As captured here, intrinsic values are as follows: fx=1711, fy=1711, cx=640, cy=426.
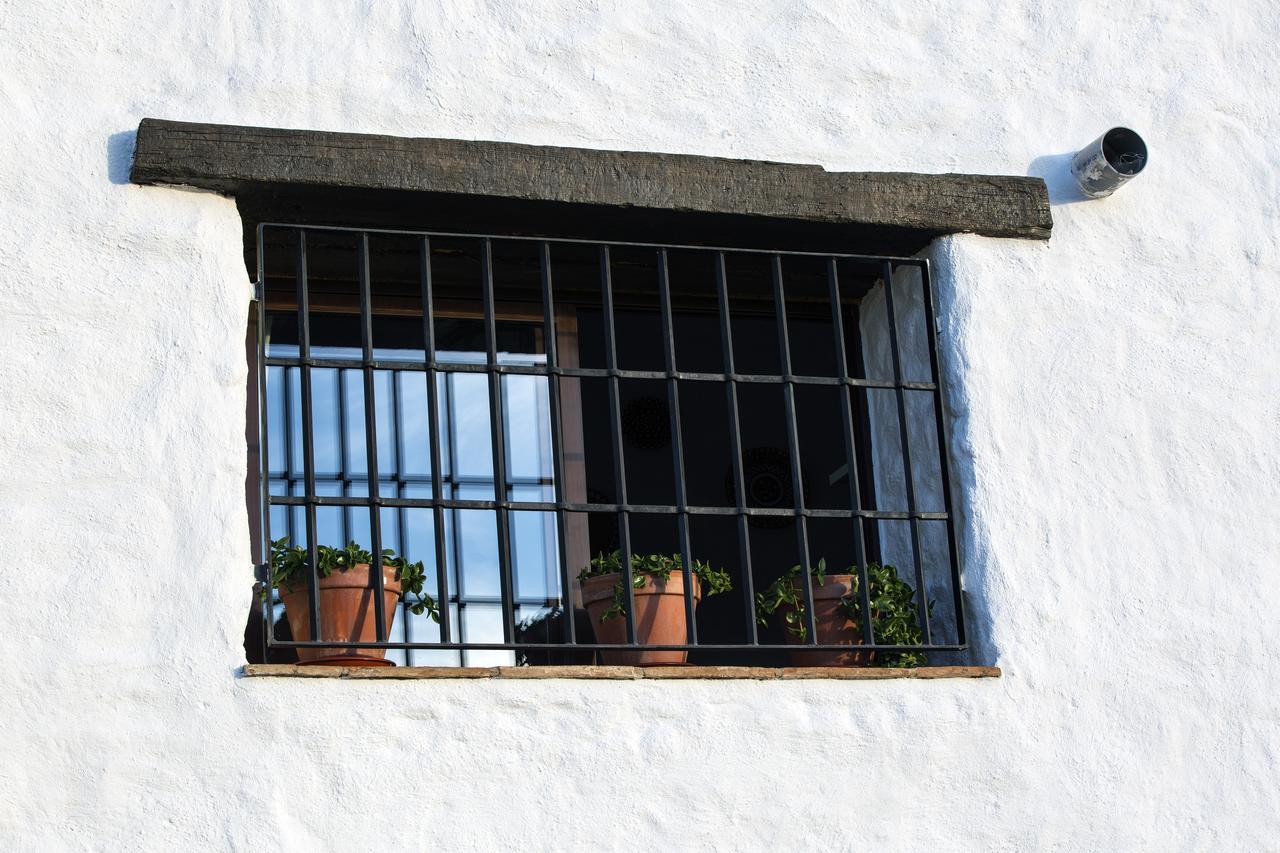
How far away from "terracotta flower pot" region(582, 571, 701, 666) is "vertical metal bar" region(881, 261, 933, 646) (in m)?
0.61

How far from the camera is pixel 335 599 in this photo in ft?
13.7

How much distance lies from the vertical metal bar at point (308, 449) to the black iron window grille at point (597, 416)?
0.01 m

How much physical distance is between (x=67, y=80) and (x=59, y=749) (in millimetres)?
1651

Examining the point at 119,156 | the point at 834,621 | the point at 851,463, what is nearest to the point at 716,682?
the point at 834,621

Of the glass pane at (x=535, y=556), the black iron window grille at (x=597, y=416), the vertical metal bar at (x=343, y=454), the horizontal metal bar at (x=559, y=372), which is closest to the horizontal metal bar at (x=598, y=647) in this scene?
the black iron window grille at (x=597, y=416)

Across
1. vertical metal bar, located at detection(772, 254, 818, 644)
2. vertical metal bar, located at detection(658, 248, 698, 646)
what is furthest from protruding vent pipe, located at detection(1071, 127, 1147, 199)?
vertical metal bar, located at detection(658, 248, 698, 646)

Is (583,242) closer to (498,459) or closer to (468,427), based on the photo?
(498,459)

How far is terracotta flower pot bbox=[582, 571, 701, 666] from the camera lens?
4305 millimetres

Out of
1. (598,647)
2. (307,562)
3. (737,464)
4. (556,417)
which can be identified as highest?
(556,417)

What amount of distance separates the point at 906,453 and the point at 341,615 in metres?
1.51

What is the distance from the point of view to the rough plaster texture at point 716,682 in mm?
3861

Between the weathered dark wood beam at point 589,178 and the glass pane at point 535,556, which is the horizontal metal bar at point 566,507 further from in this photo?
the weathered dark wood beam at point 589,178

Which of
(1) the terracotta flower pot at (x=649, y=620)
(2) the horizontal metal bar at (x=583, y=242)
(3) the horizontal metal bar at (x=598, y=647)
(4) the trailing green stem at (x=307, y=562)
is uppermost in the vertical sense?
(2) the horizontal metal bar at (x=583, y=242)

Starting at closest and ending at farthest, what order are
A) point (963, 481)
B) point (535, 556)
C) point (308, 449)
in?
1. point (308, 449)
2. point (963, 481)
3. point (535, 556)
